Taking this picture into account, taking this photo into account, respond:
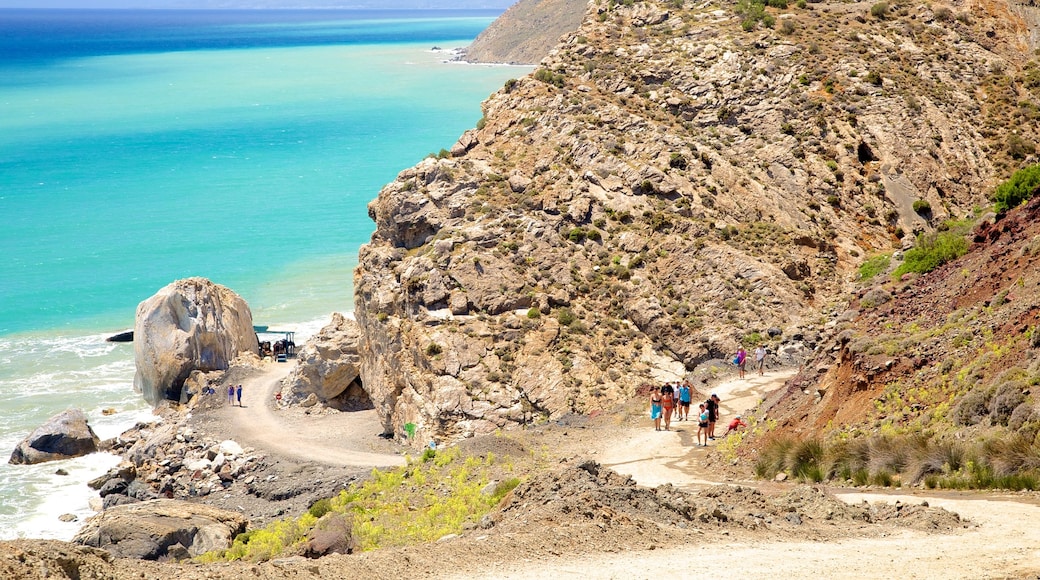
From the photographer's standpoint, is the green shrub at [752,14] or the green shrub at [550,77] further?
the green shrub at [752,14]

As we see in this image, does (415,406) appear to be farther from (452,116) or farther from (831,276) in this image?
(452,116)

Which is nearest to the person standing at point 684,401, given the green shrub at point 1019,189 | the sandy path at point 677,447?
the sandy path at point 677,447

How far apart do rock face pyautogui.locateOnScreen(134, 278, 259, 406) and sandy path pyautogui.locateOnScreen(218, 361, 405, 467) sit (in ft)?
12.6

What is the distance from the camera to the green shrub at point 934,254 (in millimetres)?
27562

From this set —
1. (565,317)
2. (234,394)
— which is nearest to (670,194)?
(565,317)

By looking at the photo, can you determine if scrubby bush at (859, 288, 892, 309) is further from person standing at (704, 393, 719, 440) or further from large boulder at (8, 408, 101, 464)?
large boulder at (8, 408, 101, 464)

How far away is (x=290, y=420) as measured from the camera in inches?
1619

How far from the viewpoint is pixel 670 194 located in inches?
1563

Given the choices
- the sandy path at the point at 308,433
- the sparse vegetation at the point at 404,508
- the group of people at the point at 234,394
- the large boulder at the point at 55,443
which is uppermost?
the sparse vegetation at the point at 404,508

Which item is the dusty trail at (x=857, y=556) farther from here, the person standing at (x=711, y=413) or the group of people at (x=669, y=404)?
the group of people at (x=669, y=404)

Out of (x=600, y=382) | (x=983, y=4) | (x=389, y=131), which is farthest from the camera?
(x=389, y=131)

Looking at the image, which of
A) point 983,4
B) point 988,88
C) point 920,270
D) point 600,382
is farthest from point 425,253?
point 983,4

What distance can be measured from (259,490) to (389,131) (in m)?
98.2

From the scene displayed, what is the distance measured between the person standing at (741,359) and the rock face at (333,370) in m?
14.6
